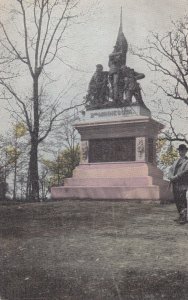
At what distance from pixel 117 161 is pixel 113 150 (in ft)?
1.49

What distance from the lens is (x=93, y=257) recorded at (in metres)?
7.25

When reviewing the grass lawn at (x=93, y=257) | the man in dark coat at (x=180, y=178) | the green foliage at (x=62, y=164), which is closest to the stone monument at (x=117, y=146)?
the grass lawn at (x=93, y=257)

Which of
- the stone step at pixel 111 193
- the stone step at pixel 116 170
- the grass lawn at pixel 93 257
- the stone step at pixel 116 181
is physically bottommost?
the grass lawn at pixel 93 257

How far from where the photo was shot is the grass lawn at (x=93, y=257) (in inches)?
232

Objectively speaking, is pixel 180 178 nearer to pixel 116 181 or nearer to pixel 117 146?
pixel 116 181

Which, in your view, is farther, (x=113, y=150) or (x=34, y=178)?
(x=34, y=178)

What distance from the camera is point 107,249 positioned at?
7.67 metres

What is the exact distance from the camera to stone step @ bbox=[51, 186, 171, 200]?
14.7 metres

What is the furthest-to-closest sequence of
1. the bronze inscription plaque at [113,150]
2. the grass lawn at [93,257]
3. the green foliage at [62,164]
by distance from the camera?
1. the green foliage at [62,164]
2. the bronze inscription plaque at [113,150]
3. the grass lawn at [93,257]

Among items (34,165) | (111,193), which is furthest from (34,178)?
(111,193)

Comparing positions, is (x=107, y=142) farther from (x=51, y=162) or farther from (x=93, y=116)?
(x=51, y=162)

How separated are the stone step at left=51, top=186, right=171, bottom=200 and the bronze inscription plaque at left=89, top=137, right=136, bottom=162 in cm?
129

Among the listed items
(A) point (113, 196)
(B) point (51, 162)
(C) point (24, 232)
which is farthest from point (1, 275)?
(B) point (51, 162)

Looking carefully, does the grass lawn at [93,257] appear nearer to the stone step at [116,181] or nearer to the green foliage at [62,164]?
the stone step at [116,181]
